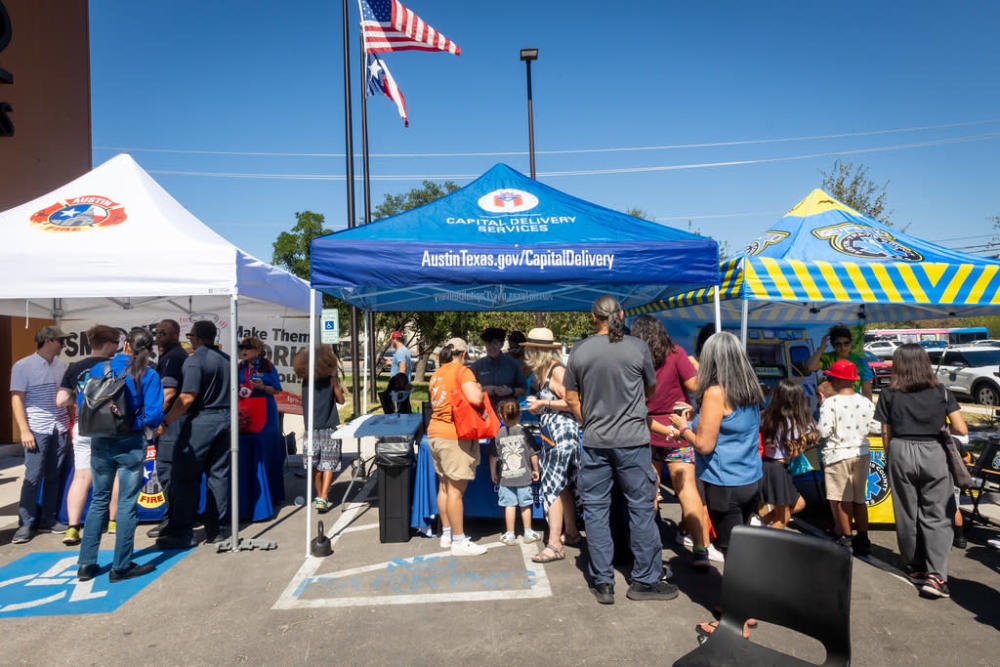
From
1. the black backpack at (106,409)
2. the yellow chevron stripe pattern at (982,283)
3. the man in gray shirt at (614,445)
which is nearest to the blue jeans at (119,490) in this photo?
the black backpack at (106,409)

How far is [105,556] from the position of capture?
4727 millimetres

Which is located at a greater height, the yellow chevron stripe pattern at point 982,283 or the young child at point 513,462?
the yellow chevron stripe pattern at point 982,283

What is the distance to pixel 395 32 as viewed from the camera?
30.0ft

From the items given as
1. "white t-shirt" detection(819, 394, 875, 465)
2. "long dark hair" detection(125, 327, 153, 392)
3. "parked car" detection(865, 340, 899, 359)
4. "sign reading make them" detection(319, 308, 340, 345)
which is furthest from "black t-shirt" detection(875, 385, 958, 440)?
"parked car" detection(865, 340, 899, 359)

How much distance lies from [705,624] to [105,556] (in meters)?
4.73

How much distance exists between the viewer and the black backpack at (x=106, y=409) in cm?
393

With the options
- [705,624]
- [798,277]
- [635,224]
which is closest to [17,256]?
[635,224]

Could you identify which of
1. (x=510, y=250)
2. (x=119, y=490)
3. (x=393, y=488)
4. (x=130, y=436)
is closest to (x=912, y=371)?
(x=510, y=250)

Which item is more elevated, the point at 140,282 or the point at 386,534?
the point at 140,282

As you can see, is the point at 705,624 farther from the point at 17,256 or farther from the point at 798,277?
the point at 17,256

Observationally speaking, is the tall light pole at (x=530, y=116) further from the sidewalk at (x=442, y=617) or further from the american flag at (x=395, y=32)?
the sidewalk at (x=442, y=617)

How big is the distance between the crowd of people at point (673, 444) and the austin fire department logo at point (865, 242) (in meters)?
1.58

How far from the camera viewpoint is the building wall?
898 centimetres

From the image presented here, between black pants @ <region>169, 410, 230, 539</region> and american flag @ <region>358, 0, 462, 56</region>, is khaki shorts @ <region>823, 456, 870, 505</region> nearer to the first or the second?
black pants @ <region>169, 410, 230, 539</region>
